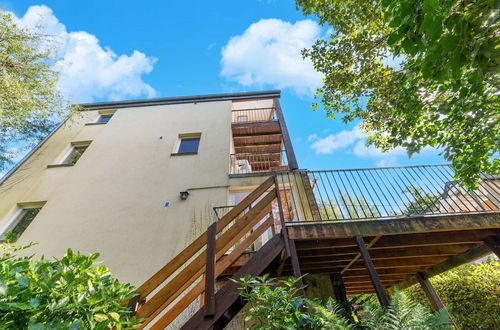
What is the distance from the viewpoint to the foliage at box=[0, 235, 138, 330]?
108 cm

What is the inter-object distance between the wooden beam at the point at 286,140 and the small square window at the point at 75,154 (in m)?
6.79

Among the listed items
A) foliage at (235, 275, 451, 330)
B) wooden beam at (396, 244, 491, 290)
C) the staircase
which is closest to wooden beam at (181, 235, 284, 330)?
the staircase

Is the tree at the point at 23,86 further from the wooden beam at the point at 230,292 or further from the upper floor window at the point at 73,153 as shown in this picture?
the wooden beam at the point at 230,292

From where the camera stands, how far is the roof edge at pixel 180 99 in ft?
26.7

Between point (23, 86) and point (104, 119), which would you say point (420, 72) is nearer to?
point (23, 86)

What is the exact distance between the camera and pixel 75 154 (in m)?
6.67

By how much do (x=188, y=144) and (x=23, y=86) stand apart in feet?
15.2

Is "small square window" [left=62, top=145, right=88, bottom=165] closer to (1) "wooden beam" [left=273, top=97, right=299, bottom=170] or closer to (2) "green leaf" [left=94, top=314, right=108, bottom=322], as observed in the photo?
(1) "wooden beam" [left=273, top=97, right=299, bottom=170]

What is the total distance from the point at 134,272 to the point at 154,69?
31.2 feet

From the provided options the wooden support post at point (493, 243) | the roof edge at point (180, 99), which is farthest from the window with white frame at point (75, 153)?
the wooden support post at point (493, 243)

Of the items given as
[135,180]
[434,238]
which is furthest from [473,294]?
[135,180]

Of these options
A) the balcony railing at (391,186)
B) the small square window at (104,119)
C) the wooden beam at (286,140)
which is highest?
the small square window at (104,119)

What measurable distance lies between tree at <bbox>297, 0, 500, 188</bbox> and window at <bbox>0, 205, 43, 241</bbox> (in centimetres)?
787

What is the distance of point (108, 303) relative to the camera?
1344 millimetres
